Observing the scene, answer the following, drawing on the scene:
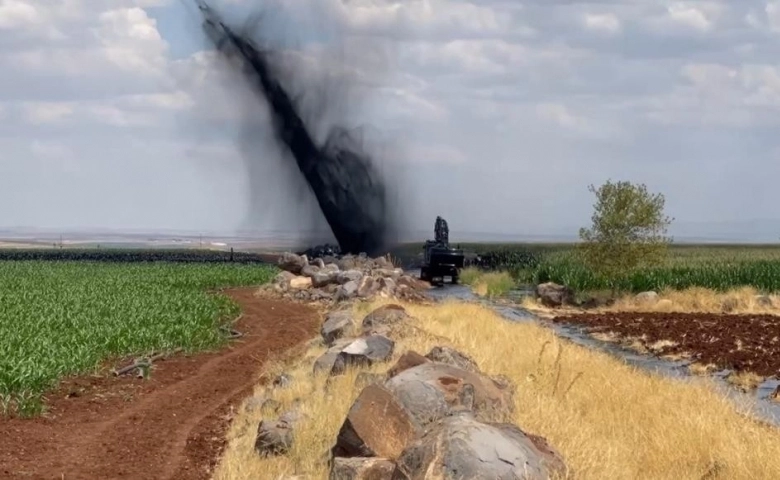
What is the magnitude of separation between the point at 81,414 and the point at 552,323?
2353cm

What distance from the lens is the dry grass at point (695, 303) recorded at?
4091cm

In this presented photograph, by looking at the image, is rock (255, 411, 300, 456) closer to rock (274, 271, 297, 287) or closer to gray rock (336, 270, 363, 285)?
gray rock (336, 270, 363, 285)

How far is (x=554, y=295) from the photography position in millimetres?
44969

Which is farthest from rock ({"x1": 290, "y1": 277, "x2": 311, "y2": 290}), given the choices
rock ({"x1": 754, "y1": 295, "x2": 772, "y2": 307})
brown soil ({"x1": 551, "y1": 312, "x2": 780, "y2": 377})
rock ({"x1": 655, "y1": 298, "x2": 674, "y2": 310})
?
rock ({"x1": 754, "y1": 295, "x2": 772, "y2": 307})

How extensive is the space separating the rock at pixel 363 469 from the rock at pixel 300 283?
3233 cm

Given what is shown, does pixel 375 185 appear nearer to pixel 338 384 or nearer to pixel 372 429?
pixel 338 384

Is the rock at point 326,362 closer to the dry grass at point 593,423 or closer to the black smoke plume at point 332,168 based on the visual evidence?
the dry grass at point 593,423

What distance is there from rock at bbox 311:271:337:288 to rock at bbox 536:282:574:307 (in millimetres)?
9750

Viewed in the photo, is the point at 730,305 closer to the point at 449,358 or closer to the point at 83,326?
the point at 83,326

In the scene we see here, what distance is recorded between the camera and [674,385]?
1898 cm

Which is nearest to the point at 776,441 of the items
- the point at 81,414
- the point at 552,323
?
the point at 81,414

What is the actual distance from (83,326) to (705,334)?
1794cm

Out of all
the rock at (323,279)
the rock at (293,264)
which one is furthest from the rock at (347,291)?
the rock at (293,264)

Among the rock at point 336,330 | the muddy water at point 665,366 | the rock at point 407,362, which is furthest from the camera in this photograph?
the rock at point 336,330
